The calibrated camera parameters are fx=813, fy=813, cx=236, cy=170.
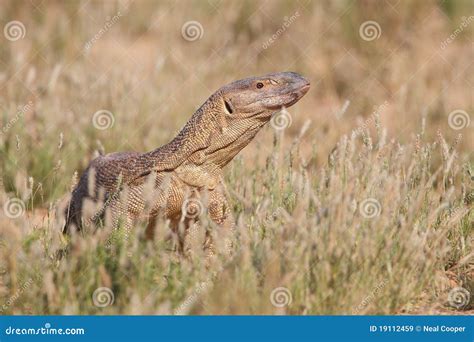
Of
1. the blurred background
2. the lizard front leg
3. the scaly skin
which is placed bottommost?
the lizard front leg

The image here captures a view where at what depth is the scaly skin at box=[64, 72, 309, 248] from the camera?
5883 mm

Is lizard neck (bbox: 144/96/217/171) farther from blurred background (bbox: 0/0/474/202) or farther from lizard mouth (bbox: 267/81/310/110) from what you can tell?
blurred background (bbox: 0/0/474/202)

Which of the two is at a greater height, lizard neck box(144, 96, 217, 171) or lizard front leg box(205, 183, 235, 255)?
lizard neck box(144, 96, 217, 171)

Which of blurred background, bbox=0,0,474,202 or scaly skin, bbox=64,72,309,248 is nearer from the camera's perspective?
scaly skin, bbox=64,72,309,248

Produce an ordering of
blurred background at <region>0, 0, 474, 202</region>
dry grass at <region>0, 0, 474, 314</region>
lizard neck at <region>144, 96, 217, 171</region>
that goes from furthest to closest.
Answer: blurred background at <region>0, 0, 474, 202</region> < lizard neck at <region>144, 96, 217, 171</region> < dry grass at <region>0, 0, 474, 314</region>

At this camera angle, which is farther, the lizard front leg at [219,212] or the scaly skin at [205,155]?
the lizard front leg at [219,212]

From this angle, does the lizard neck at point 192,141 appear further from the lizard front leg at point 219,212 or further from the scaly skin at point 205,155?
the lizard front leg at point 219,212

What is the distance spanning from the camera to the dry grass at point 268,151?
471 cm

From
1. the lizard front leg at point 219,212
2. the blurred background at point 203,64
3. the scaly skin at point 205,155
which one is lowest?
the lizard front leg at point 219,212

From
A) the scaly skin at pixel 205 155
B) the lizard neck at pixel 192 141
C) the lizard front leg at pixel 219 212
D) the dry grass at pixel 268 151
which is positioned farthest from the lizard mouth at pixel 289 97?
the lizard front leg at pixel 219 212

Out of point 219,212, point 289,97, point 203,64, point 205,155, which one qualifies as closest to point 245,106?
point 289,97

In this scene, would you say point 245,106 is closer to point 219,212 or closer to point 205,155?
point 205,155

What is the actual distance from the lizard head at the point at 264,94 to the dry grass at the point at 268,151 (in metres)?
0.40

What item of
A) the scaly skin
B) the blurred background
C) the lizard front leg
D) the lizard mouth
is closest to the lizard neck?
the scaly skin
